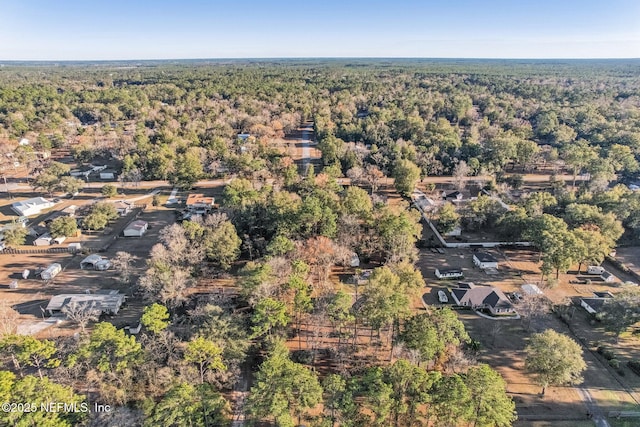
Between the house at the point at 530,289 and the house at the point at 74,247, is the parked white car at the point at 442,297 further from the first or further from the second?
the house at the point at 74,247

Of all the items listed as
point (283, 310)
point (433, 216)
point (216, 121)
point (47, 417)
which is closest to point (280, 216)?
point (283, 310)

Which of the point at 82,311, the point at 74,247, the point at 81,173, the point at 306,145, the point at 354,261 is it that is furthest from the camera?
the point at 306,145

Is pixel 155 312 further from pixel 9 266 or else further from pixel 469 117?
pixel 469 117

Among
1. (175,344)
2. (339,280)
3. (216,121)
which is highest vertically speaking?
(216,121)

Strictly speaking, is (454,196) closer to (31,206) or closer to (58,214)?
(58,214)

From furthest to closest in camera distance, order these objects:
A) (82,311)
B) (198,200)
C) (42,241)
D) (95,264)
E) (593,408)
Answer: (198,200)
(42,241)
(95,264)
(82,311)
(593,408)

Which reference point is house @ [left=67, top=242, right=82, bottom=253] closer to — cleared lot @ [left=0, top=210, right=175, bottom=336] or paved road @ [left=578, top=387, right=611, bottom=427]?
cleared lot @ [left=0, top=210, right=175, bottom=336]

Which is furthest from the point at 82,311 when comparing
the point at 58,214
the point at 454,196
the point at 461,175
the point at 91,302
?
the point at 461,175

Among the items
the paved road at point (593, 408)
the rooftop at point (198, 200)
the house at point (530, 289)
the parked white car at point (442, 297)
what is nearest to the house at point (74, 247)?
the rooftop at point (198, 200)
